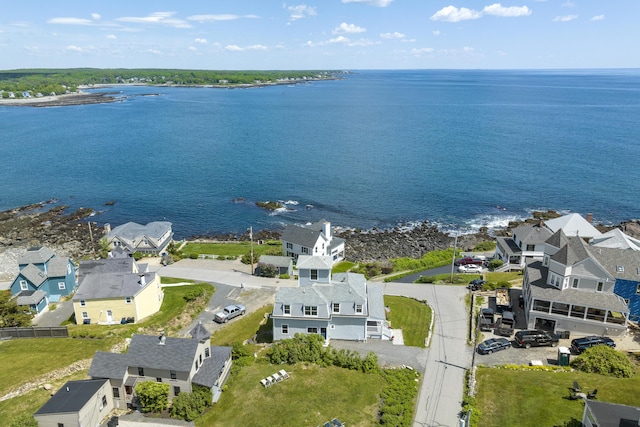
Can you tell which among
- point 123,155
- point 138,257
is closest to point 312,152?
point 123,155

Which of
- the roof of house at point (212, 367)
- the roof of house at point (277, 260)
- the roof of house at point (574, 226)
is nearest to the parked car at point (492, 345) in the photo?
the roof of house at point (212, 367)

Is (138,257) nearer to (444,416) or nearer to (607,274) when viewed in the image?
(444,416)

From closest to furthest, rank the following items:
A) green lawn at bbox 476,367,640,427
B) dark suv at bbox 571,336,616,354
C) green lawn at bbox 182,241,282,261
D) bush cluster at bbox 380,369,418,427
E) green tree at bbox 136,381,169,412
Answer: green lawn at bbox 476,367,640,427
bush cluster at bbox 380,369,418,427
green tree at bbox 136,381,169,412
dark suv at bbox 571,336,616,354
green lawn at bbox 182,241,282,261

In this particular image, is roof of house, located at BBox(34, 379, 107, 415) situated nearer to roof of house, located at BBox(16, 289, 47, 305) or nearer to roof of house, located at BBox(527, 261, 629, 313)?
roof of house, located at BBox(16, 289, 47, 305)

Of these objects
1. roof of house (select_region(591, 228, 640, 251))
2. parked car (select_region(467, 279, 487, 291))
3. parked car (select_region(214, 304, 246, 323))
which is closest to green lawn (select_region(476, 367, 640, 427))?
parked car (select_region(467, 279, 487, 291))

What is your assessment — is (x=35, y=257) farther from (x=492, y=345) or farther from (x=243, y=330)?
(x=492, y=345)
